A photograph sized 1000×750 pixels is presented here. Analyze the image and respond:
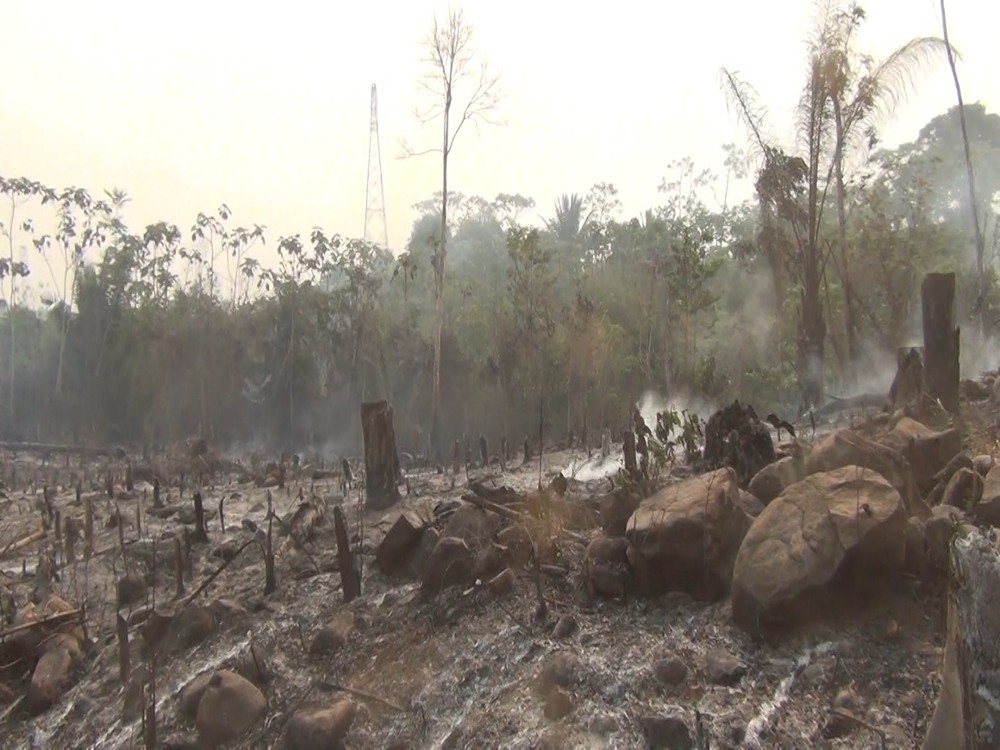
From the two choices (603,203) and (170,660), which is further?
(603,203)

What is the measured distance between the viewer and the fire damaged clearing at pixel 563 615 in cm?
523

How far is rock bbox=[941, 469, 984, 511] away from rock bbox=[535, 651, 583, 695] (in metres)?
2.98

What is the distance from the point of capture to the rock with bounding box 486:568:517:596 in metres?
7.02

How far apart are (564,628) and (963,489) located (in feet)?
10.3

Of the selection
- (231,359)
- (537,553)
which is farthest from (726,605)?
(231,359)

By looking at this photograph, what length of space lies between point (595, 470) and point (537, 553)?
5001mm

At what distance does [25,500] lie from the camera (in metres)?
14.6

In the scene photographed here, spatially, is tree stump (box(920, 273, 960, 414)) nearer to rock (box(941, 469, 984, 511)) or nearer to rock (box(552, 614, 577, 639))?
rock (box(941, 469, 984, 511))

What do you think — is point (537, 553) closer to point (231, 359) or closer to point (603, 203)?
point (231, 359)

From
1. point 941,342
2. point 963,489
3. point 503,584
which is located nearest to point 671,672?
point 503,584

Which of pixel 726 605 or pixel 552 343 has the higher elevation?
pixel 552 343

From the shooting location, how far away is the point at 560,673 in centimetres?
579

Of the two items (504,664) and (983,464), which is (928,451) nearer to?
(983,464)

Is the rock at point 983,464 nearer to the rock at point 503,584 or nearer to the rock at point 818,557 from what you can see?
the rock at point 818,557
